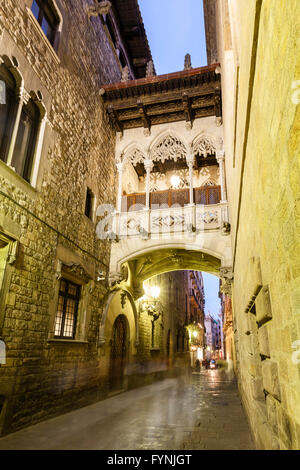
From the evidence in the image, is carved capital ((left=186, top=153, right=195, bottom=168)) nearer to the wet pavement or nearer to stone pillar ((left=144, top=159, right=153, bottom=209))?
stone pillar ((left=144, top=159, right=153, bottom=209))

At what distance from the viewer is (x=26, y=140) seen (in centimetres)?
659

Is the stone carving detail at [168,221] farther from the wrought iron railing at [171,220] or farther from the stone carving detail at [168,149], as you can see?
the stone carving detail at [168,149]

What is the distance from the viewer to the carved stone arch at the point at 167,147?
37.5 ft

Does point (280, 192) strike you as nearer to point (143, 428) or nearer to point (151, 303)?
Answer: point (143, 428)

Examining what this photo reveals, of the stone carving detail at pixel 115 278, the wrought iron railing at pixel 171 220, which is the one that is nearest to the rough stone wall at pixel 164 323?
the stone carving detail at pixel 115 278

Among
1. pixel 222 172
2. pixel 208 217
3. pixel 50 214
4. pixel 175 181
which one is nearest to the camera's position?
pixel 50 214

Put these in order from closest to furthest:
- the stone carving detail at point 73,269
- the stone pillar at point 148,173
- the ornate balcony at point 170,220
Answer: the stone carving detail at point 73,269 → the ornate balcony at point 170,220 → the stone pillar at point 148,173

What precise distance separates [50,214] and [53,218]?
0.49 ft

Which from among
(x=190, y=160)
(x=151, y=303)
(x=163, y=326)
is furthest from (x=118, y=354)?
(x=190, y=160)

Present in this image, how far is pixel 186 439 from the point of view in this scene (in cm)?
463

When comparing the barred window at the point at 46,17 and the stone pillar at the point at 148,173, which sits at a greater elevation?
the barred window at the point at 46,17

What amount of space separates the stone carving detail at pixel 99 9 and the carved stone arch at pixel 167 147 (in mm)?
4418

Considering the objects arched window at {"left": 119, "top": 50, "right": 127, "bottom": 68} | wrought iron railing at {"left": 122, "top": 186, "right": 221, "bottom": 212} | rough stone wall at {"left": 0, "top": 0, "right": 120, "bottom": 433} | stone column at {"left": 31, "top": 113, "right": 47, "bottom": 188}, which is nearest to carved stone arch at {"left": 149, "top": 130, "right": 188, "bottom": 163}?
wrought iron railing at {"left": 122, "top": 186, "right": 221, "bottom": 212}
